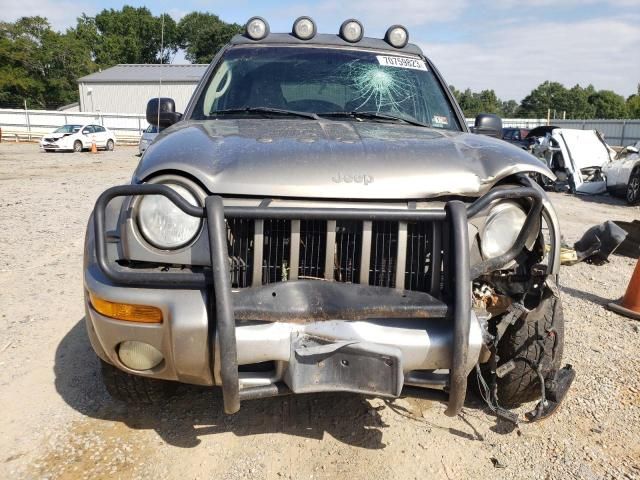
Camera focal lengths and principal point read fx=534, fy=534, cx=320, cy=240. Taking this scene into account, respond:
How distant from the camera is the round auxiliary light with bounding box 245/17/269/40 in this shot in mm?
3859

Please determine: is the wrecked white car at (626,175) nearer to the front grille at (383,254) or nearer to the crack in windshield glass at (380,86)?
the crack in windshield glass at (380,86)

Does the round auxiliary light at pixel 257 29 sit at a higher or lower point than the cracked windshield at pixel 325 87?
higher

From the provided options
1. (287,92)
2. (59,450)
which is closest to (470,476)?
(59,450)

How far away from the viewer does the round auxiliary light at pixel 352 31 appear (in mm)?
3926

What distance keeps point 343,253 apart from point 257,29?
231 cm

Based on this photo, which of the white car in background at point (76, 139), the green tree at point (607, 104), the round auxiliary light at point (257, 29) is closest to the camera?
the round auxiliary light at point (257, 29)

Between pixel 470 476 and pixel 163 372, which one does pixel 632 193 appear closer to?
pixel 470 476

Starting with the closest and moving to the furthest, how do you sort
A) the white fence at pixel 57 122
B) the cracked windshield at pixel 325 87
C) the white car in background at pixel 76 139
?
the cracked windshield at pixel 325 87, the white car in background at pixel 76 139, the white fence at pixel 57 122

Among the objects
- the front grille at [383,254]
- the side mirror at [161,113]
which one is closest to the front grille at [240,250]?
the front grille at [383,254]

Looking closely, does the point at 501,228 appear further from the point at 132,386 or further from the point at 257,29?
the point at 257,29

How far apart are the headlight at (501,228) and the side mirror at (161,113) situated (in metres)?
2.43

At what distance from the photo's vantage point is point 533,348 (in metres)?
2.67

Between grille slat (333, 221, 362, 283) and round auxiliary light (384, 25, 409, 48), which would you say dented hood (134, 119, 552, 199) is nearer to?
grille slat (333, 221, 362, 283)

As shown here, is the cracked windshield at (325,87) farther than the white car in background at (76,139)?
No
